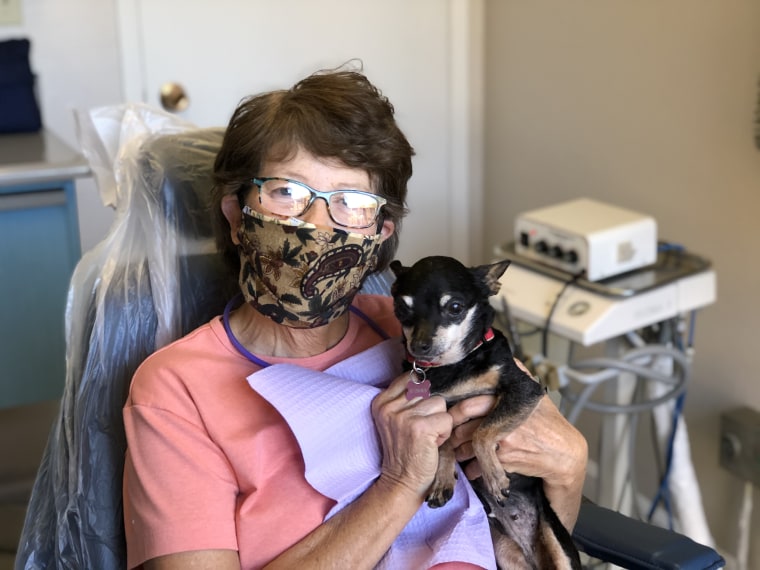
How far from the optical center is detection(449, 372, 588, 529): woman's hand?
4.14ft

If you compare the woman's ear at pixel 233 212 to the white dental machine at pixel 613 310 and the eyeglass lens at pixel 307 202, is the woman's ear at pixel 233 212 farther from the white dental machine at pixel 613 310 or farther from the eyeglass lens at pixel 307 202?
the white dental machine at pixel 613 310

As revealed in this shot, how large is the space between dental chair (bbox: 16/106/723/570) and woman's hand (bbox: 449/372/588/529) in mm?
139

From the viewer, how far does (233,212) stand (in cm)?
134

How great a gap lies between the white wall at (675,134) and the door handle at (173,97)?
3.36 feet

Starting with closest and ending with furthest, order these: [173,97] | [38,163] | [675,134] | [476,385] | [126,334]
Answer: [476,385] < [126,334] < [38,163] < [675,134] < [173,97]

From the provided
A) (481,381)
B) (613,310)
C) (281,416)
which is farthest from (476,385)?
(613,310)

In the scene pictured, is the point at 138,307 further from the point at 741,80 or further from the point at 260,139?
the point at 741,80

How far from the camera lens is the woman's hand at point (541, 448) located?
4.14ft

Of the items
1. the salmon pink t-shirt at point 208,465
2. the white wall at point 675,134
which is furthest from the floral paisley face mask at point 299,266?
the white wall at point 675,134

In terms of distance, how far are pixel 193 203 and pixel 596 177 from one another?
4.63ft

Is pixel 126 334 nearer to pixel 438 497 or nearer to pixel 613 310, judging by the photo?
pixel 438 497

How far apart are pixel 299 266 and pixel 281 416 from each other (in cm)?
21

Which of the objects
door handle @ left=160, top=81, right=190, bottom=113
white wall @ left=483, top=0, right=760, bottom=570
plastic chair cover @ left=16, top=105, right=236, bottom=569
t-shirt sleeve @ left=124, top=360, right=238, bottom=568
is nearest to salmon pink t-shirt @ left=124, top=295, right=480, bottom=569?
t-shirt sleeve @ left=124, top=360, right=238, bottom=568

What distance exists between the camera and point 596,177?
2582mm
